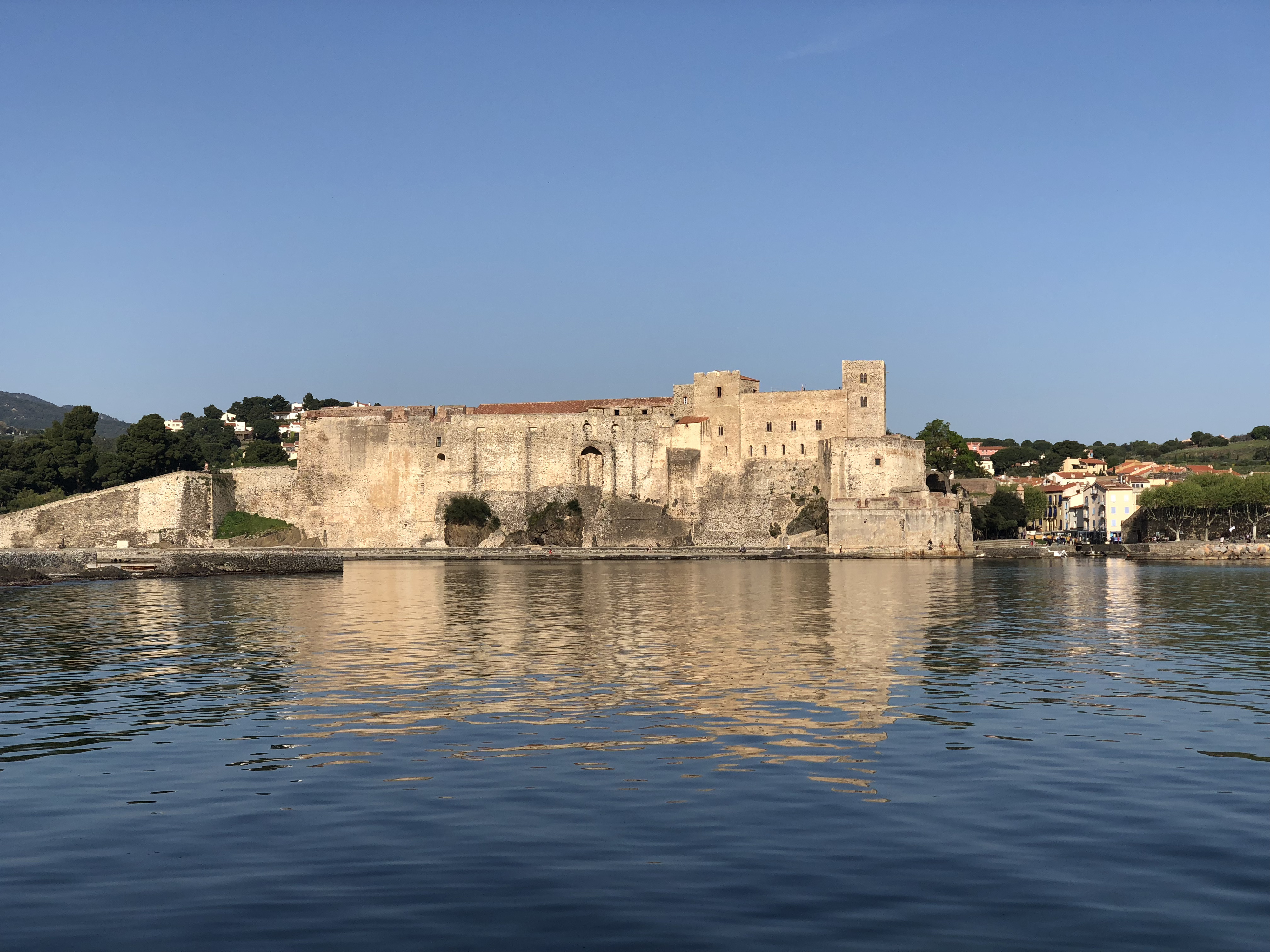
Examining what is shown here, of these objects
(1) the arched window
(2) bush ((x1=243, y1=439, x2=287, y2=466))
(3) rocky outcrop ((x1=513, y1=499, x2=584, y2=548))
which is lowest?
(3) rocky outcrop ((x1=513, y1=499, x2=584, y2=548))

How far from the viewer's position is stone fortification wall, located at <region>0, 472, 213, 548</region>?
49.1 meters

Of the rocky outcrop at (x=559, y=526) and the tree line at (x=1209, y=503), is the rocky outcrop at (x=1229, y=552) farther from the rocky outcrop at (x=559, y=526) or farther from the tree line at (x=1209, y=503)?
the rocky outcrop at (x=559, y=526)

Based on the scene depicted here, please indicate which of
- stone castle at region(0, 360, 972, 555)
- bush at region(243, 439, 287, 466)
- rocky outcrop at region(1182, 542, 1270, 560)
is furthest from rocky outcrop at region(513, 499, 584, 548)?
rocky outcrop at region(1182, 542, 1270, 560)

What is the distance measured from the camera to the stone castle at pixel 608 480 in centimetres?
5028

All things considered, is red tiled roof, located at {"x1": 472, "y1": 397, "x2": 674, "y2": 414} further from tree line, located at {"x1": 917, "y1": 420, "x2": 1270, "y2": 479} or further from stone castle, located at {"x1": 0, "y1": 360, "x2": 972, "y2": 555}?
tree line, located at {"x1": 917, "y1": 420, "x2": 1270, "y2": 479}

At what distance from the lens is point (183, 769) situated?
7.32 metres

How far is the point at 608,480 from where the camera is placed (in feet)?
182

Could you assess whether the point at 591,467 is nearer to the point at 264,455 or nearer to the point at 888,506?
the point at 888,506

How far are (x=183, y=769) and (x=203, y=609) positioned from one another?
15772 mm

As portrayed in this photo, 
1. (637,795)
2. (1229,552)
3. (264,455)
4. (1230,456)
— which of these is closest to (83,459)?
(264,455)

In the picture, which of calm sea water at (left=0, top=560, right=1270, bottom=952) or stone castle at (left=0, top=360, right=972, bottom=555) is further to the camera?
stone castle at (left=0, top=360, right=972, bottom=555)

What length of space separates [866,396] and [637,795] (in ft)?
155

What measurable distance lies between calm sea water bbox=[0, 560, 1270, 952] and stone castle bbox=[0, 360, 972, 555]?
3513 centimetres

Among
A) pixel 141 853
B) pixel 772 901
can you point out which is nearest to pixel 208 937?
pixel 141 853
